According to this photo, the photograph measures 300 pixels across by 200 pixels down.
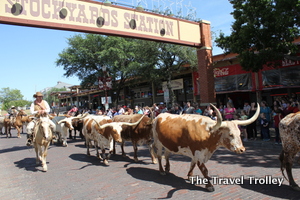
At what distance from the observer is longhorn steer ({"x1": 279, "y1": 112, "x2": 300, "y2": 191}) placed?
466 cm

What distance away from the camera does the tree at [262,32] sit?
36.9ft

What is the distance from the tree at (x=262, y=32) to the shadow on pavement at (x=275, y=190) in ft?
26.4

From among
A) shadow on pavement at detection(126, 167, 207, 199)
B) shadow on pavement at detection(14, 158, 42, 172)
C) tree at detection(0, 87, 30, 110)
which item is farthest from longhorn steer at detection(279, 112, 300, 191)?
tree at detection(0, 87, 30, 110)

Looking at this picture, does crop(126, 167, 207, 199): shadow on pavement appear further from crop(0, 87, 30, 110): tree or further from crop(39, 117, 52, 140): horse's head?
crop(0, 87, 30, 110): tree

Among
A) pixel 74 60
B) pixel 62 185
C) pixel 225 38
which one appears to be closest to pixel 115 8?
pixel 225 38

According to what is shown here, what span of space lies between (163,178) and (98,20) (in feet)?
28.4

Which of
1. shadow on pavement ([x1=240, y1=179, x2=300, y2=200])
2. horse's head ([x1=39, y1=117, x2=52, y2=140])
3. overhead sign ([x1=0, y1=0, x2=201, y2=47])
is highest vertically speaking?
overhead sign ([x1=0, y1=0, x2=201, y2=47])

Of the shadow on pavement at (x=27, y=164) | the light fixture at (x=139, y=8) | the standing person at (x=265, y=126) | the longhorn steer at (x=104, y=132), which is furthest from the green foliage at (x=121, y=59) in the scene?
the shadow on pavement at (x=27, y=164)

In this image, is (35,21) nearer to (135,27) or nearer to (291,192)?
(135,27)

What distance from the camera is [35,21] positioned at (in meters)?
10.1

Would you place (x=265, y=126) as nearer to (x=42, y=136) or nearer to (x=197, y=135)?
(x=197, y=135)

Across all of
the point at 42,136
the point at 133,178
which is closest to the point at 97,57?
the point at 42,136

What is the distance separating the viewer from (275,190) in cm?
479

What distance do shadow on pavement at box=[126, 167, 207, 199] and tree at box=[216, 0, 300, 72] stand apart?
8546 millimetres
